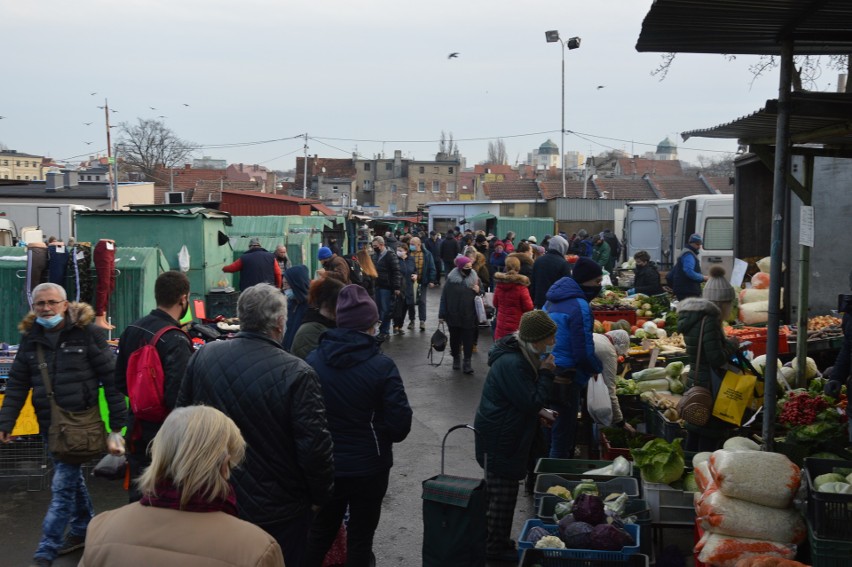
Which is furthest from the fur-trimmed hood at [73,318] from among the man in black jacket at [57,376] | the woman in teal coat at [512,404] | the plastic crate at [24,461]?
the woman in teal coat at [512,404]

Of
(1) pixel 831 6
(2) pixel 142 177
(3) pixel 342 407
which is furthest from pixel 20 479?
(2) pixel 142 177

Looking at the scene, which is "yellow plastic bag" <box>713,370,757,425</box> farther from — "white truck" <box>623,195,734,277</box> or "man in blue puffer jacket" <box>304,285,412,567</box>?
"white truck" <box>623,195,734,277</box>

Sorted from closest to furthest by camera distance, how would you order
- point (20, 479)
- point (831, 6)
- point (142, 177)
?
point (831, 6), point (20, 479), point (142, 177)

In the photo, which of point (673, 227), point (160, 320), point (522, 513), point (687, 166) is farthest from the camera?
point (687, 166)

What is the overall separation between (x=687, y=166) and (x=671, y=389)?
88.6 metres

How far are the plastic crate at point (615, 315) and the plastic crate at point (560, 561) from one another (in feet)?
29.2

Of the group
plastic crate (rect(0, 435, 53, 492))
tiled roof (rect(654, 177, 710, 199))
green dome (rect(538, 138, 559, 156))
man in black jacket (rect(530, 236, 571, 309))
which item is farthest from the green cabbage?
green dome (rect(538, 138, 559, 156))

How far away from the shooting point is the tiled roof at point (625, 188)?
5981cm

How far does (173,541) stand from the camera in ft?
8.38

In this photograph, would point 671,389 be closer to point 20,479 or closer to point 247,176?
point 20,479

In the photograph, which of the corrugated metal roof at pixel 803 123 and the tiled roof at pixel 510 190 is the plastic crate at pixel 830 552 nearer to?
the corrugated metal roof at pixel 803 123

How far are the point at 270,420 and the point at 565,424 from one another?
417 cm

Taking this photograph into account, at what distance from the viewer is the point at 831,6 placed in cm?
481

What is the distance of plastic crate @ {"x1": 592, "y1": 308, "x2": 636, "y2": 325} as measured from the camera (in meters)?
13.5
